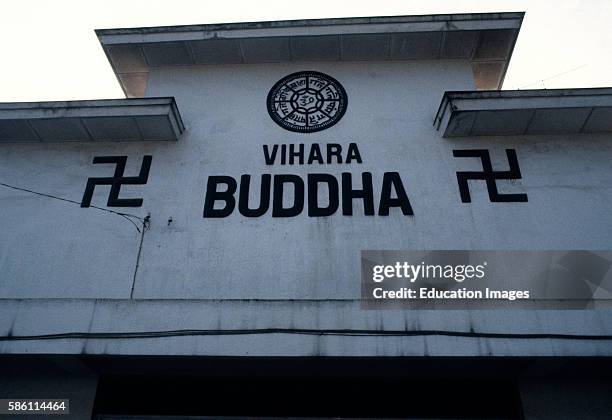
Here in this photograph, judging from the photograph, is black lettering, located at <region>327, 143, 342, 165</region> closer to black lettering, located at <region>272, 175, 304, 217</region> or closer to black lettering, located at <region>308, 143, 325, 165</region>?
black lettering, located at <region>308, 143, 325, 165</region>

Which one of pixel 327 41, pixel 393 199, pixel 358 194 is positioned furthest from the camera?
pixel 327 41

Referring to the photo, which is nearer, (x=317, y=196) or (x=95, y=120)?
(x=317, y=196)

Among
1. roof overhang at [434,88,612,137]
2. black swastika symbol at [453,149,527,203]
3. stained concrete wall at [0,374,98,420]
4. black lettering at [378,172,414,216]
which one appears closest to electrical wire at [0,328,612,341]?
stained concrete wall at [0,374,98,420]

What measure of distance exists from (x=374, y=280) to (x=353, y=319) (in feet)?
5.56

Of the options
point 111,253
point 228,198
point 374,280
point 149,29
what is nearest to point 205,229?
point 228,198

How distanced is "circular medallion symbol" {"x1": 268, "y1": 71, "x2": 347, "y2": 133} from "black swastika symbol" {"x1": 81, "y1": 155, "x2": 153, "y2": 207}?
2.93 metres

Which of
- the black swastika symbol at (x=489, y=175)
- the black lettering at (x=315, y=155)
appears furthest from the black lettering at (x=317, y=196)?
the black swastika symbol at (x=489, y=175)

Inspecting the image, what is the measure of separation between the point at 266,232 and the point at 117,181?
129 inches

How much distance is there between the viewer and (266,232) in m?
8.76

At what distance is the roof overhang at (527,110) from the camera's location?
30.3ft

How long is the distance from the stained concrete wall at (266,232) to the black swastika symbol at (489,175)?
0.44 feet

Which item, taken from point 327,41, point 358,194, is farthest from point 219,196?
point 327,41

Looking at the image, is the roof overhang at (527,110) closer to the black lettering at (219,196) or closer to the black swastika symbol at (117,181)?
the black lettering at (219,196)

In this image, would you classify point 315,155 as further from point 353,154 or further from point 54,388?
point 54,388
